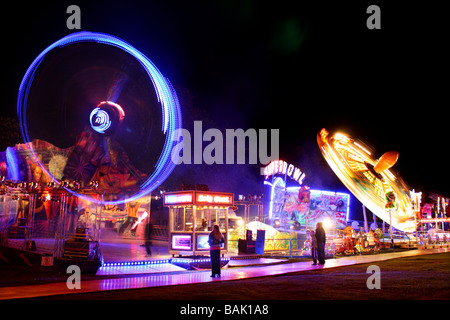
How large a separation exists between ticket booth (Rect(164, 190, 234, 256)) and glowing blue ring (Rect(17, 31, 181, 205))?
26.3 feet

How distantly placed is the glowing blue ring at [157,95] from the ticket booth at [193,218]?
801 centimetres

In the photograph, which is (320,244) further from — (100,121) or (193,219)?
(100,121)

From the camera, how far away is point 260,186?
57406mm

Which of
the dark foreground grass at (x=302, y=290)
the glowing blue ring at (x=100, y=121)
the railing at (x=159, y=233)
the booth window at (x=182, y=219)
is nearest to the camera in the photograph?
the dark foreground grass at (x=302, y=290)

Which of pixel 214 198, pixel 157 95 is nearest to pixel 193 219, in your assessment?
pixel 214 198

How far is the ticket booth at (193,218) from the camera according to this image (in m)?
18.3

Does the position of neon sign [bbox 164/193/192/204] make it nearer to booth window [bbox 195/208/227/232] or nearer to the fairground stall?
booth window [bbox 195/208/227/232]

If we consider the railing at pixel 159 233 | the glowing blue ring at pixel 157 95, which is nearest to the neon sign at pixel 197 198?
the glowing blue ring at pixel 157 95

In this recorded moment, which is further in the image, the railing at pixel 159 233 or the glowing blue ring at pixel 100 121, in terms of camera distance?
the glowing blue ring at pixel 100 121

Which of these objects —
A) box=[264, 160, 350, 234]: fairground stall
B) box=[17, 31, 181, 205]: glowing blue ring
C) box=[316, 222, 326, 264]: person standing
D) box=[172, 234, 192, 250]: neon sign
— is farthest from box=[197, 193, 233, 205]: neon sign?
box=[264, 160, 350, 234]: fairground stall

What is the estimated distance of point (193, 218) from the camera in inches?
721

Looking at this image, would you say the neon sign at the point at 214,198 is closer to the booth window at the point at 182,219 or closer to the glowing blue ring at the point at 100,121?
A: the booth window at the point at 182,219
